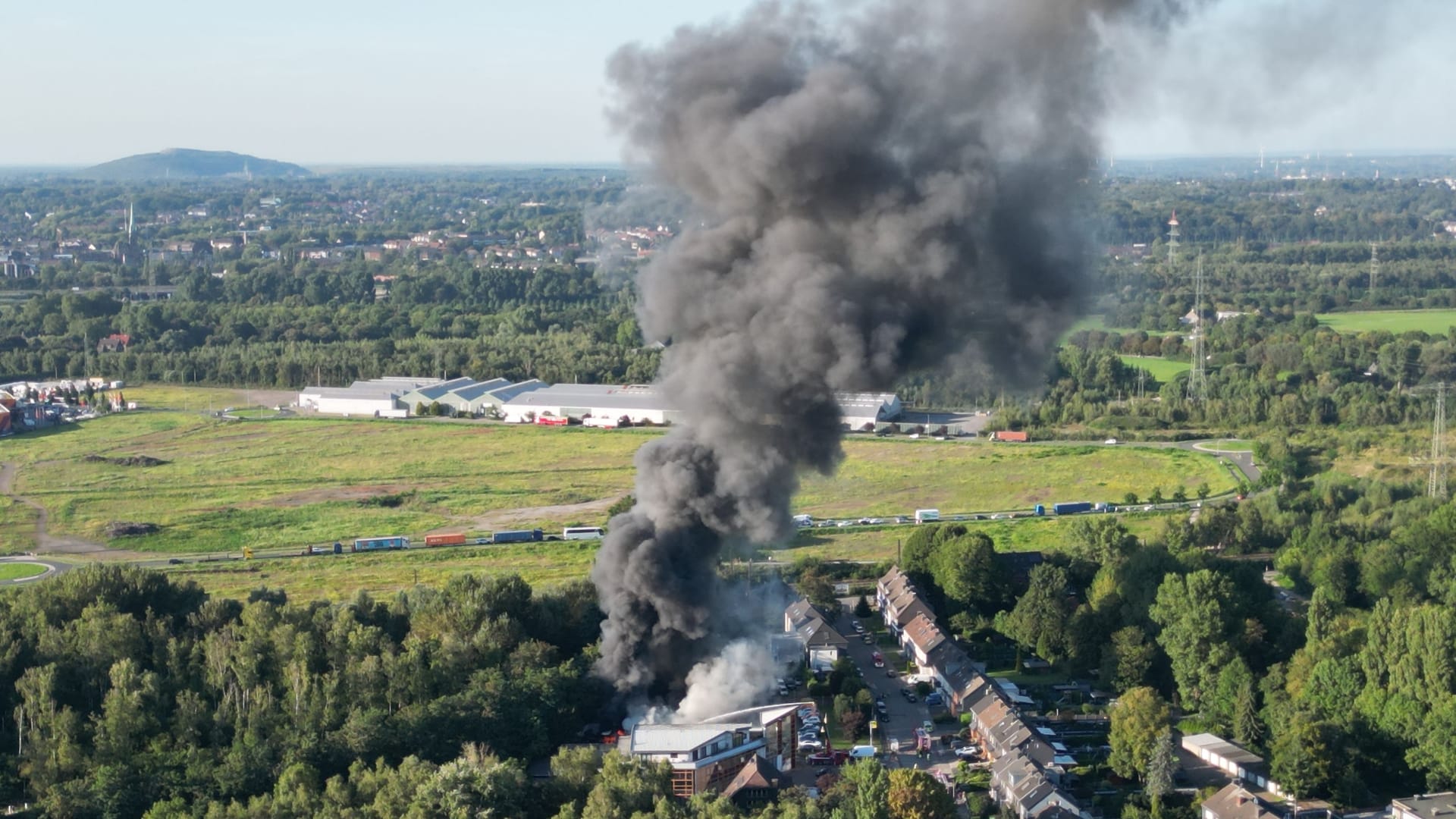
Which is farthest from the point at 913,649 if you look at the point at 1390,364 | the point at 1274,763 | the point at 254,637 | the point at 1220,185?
the point at 1220,185

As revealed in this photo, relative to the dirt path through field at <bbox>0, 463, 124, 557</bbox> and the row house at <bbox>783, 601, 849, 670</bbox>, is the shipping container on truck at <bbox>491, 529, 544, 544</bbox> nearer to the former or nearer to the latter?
the dirt path through field at <bbox>0, 463, 124, 557</bbox>

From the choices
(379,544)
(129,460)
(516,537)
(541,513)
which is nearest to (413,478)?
(541,513)

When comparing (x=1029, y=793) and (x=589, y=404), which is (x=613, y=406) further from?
(x=1029, y=793)

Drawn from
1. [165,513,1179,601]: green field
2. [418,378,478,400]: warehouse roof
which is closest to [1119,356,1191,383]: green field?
[165,513,1179,601]: green field

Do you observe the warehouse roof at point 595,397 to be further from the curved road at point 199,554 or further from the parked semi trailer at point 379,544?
the parked semi trailer at point 379,544

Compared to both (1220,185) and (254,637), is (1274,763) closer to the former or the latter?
(254,637)

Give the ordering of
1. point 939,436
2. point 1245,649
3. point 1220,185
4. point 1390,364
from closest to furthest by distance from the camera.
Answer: point 1245,649 < point 939,436 < point 1390,364 < point 1220,185
